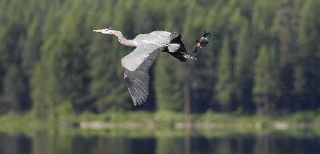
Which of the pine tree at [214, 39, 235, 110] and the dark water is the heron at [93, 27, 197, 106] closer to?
the dark water

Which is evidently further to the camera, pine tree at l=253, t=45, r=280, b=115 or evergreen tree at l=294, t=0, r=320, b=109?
evergreen tree at l=294, t=0, r=320, b=109

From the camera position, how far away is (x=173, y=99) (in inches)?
2982

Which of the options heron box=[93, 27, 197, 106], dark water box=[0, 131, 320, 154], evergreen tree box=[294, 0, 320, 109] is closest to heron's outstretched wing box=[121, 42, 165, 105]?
heron box=[93, 27, 197, 106]

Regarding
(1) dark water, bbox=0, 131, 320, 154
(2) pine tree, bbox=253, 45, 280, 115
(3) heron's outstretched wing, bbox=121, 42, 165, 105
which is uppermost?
(2) pine tree, bbox=253, 45, 280, 115

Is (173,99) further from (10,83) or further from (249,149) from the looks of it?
(249,149)

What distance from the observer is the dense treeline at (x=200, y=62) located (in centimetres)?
7569

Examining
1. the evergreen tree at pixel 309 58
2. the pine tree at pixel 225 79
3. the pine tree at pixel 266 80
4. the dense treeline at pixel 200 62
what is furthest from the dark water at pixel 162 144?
the evergreen tree at pixel 309 58

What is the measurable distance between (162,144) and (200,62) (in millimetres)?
28658

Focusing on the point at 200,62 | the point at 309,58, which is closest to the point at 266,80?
the point at 309,58

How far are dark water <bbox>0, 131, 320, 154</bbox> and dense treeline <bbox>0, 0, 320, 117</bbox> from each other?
18.4 m

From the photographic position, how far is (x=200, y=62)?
76.8 meters

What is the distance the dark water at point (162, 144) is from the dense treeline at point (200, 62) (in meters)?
18.4

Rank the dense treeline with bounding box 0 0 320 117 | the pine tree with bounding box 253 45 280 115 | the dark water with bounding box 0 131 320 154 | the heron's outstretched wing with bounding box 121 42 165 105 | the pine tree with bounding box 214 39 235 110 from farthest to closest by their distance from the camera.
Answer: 1. the pine tree with bounding box 214 39 235 110
2. the dense treeline with bounding box 0 0 320 117
3. the pine tree with bounding box 253 45 280 115
4. the dark water with bounding box 0 131 320 154
5. the heron's outstretched wing with bounding box 121 42 165 105

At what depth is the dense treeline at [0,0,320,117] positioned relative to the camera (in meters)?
75.7
